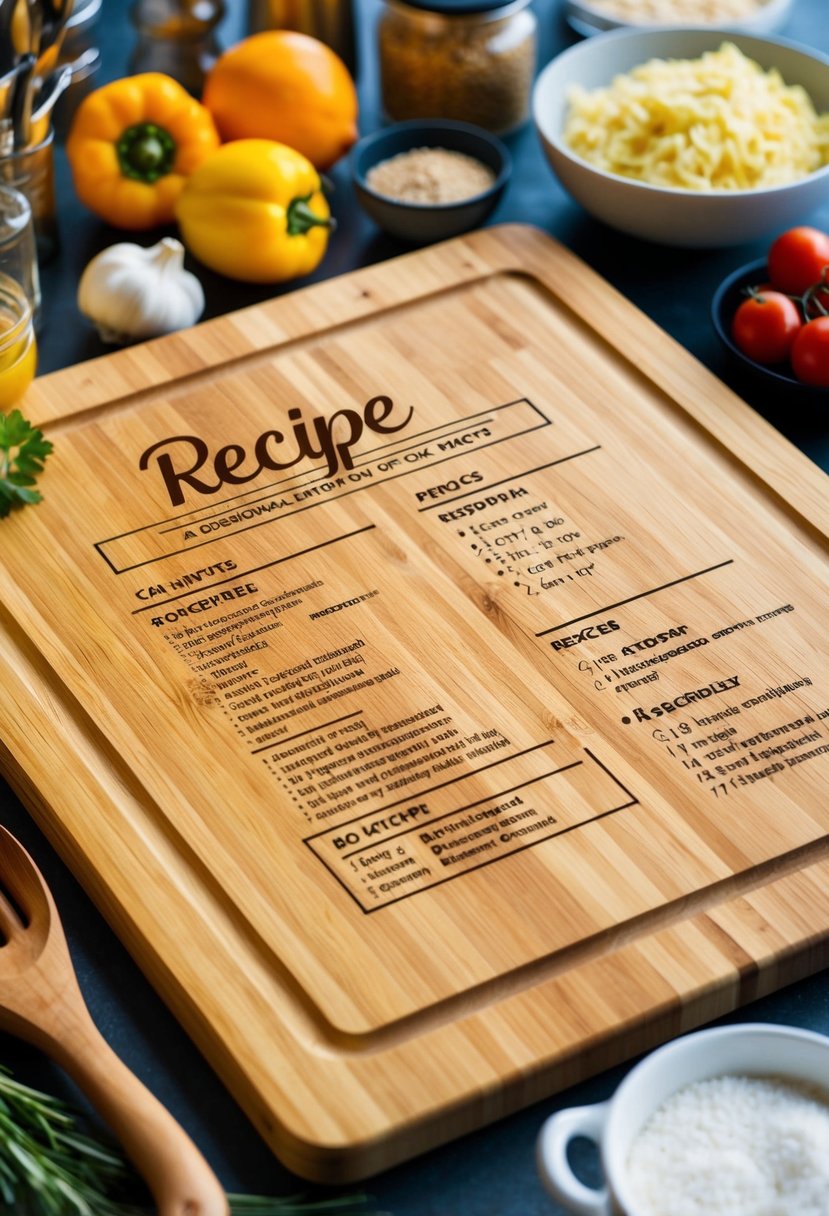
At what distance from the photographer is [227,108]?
154 centimetres

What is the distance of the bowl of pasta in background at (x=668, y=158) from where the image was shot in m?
1.42

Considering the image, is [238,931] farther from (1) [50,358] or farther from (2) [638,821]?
(1) [50,358]

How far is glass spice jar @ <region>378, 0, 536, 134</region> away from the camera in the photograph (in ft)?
5.11

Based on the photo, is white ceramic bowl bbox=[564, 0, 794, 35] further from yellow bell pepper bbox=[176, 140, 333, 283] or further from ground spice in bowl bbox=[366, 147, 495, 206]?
yellow bell pepper bbox=[176, 140, 333, 283]

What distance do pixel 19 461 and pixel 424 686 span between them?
41 cm

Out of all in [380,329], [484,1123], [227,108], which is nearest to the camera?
[484,1123]

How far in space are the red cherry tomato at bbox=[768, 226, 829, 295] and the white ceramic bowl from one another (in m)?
0.44

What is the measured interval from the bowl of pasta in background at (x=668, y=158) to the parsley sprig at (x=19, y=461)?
2.02 feet

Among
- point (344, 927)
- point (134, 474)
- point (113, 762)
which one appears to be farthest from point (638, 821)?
point (134, 474)

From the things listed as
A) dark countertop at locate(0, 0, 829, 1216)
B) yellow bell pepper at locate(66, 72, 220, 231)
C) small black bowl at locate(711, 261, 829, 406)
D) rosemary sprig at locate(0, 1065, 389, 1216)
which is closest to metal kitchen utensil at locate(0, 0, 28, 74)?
yellow bell pepper at locate(66, 72, 220, 231)

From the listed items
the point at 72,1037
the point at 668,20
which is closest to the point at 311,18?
the point at 668,20

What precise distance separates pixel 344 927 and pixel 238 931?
7 centimetres

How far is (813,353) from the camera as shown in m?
1.30

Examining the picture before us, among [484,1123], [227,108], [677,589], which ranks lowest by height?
[484,1123]
